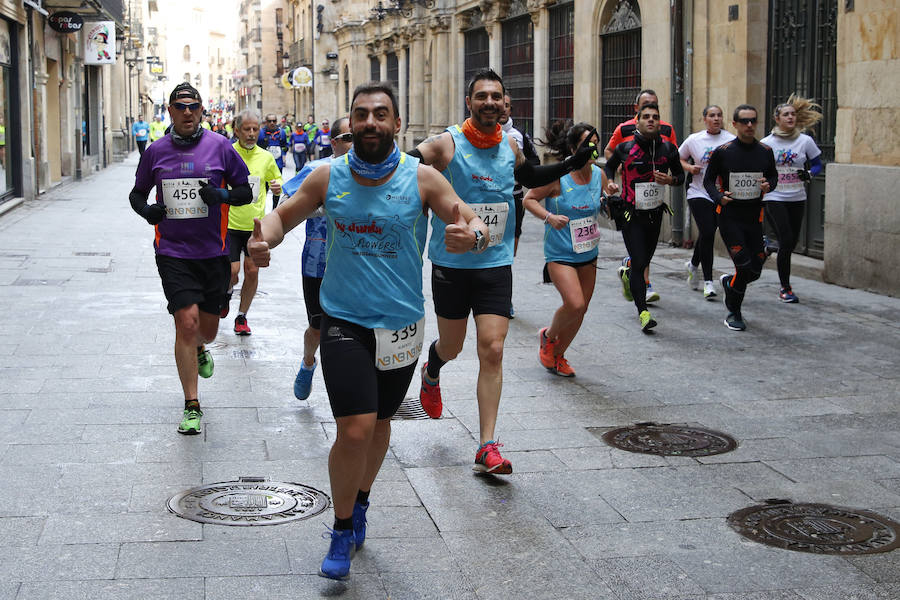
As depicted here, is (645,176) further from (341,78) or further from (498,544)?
(341,78)

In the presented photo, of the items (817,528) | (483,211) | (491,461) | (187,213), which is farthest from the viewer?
(187,213)

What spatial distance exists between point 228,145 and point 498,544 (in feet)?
10.7

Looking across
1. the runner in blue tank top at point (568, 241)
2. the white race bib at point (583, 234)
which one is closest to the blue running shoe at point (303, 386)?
the runner in blue tank top at point (568, 241)

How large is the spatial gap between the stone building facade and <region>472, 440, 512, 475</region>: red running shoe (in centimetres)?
702

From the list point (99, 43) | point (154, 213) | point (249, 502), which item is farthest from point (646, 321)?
point (99, 43)

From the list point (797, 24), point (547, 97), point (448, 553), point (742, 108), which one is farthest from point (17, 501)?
point (547, 97)

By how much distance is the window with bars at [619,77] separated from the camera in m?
18.9

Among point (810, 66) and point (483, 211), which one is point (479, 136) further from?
point (810, 66)

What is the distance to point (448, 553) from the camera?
484 centimetres

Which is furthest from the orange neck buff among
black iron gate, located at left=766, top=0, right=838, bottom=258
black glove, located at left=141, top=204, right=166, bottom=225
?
black iron gate, located at left=766, top=0, right=838, bottom=258

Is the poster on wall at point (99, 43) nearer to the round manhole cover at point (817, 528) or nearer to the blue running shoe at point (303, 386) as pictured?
the blue running shoe at point (303, 386)

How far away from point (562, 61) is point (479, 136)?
1665cm

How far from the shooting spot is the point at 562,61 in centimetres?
2253

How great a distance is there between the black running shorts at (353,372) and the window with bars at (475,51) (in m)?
23.3
